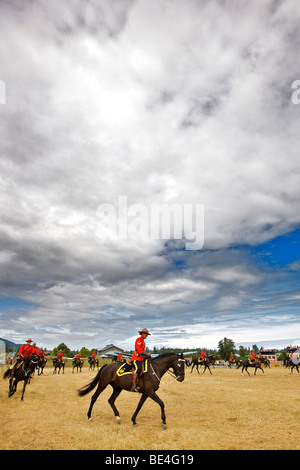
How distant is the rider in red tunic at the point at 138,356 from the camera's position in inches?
430

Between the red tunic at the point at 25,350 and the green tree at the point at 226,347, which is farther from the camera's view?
the green tree at the point at 226,347

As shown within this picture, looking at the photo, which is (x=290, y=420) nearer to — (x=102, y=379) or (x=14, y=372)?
(x=102, y=379)

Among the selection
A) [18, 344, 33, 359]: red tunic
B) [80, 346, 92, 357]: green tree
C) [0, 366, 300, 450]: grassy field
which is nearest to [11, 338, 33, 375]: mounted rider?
[18, 344, 33, 359]: red tunic

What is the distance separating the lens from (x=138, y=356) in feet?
37.4

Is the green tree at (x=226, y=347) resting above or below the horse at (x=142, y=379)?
below

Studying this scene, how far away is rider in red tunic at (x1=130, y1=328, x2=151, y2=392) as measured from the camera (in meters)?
10.9

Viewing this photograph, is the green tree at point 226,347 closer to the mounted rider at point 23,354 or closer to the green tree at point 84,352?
the green tree at point 84,352

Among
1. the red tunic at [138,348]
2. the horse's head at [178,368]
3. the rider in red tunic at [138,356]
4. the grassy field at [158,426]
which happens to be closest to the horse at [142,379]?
the horse's head at [178,368]

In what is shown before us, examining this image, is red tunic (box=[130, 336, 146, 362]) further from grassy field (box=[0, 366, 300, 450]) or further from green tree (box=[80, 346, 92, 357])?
green tree (box=[80, 346, 92, 357])

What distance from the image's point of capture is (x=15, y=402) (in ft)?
→ 53.2
